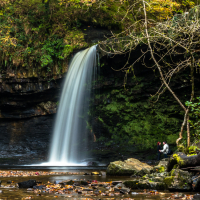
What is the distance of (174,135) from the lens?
15.0m

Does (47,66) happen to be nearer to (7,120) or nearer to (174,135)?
(7,120)

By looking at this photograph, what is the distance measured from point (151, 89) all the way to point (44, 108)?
25.2 feet

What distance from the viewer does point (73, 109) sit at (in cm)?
1526

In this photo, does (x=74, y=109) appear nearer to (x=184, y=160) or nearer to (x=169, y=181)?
(x=184, y=160)

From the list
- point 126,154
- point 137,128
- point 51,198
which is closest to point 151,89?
point 137,128

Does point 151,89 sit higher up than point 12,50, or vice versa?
point 12,50

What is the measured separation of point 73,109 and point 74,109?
6 centimetres

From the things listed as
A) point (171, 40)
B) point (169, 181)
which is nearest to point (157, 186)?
point (169, 181)

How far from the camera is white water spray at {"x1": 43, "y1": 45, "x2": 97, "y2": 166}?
1515 cm

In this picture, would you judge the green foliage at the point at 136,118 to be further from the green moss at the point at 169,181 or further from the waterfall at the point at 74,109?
the green moss at the point at 169,181

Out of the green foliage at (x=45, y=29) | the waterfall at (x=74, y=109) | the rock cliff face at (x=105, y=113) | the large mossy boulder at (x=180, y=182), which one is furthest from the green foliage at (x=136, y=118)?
the large mossy boulder at (x=180, y=182)

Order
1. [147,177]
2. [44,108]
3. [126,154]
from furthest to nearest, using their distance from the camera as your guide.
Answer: [44,108] → [126,154] → [147,177]

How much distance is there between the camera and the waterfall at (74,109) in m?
15.1

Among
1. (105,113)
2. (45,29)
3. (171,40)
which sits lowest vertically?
(105,113)
